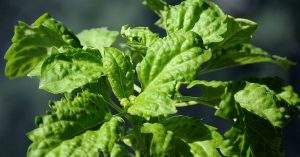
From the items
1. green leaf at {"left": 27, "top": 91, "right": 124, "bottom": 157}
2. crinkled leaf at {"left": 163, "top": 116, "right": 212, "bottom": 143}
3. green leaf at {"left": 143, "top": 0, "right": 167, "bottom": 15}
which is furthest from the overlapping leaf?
green leaf at {"left": 143, "top": 0, "right": 167, "bottom": 15}

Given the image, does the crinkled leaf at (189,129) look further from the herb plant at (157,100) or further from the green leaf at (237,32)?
the green leaf at (237,32)

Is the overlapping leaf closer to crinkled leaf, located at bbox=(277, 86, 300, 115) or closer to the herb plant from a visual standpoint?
the herb plant

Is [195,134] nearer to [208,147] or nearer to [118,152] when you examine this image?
[208,147]

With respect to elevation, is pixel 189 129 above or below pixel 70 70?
below

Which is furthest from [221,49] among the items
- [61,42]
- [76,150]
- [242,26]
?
[76,150]

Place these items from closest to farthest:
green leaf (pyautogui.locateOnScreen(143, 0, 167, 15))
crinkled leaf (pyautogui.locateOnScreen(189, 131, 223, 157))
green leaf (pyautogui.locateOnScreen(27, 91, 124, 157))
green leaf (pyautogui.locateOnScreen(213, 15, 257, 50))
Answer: green leaf (pyautogui.locateOnScreen(27, 91, 124, 157)), crinkled leaf (pyautogui.locateOnScreen(189, 131, 223, 157)), green leaf (pyautogui.locateOnScreen(213, 15, 257, 50)), green leaf (pyautogui.locateOnScreen(143, 0, 167, 15))

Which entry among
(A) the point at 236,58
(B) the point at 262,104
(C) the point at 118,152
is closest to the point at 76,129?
(C) the point at 118,152

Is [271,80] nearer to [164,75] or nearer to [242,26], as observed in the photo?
[242,26]
